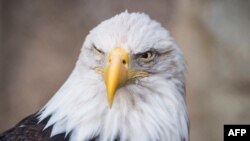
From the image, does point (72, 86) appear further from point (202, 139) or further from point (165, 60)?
point (202, 139)

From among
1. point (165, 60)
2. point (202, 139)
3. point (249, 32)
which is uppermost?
point (249, 32)

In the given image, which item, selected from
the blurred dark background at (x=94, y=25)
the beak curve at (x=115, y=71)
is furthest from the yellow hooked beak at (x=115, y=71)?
the blurred dark background at (x=94, y=25)

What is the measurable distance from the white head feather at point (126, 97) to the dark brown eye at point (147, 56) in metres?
0.01

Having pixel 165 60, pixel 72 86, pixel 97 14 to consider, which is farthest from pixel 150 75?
pixel 97 14

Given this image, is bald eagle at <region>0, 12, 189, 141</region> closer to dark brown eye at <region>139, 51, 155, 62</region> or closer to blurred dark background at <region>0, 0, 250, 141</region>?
dark brown eye at <region>139, 51, 155, 62</region>

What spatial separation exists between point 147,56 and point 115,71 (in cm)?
13

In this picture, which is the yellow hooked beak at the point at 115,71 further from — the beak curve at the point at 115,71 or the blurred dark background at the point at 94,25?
the blurred dark background at the point at 94,25

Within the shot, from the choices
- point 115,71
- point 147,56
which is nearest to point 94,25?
point 147,56

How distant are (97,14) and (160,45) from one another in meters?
1.37

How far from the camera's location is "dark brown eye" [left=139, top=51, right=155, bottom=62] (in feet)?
4.62

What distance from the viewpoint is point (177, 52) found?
149cm

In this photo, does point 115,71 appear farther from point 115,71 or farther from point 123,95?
point 123,95

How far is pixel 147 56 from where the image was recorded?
4.67 ft

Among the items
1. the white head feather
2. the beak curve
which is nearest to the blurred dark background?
the white head feather
